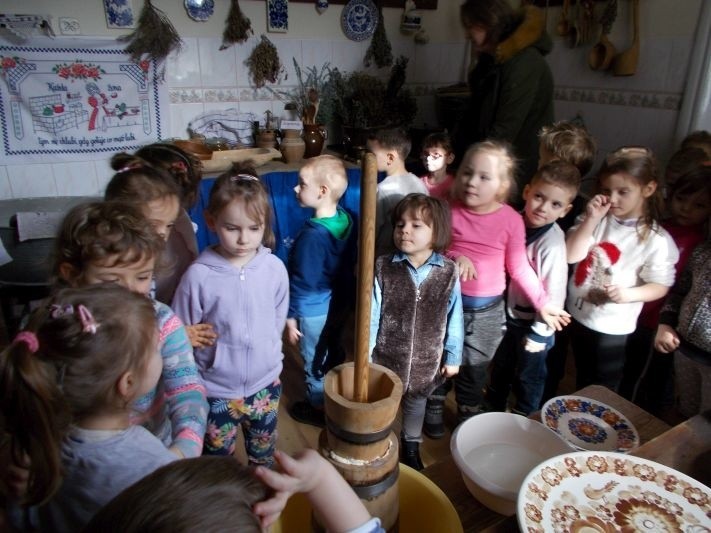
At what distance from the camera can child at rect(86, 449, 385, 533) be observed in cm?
45

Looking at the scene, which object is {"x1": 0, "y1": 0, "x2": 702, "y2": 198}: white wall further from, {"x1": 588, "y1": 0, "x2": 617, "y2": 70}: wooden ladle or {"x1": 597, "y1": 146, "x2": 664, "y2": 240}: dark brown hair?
{"x1": 597, "y1": 146, "x2": 664, "y2": 240}: dark brown hair

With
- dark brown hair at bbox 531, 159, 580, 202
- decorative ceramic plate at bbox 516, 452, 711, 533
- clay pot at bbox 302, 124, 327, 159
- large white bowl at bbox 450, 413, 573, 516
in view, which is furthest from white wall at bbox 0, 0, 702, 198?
decorative ceramic plate at bbox 516, 452, 711, 533

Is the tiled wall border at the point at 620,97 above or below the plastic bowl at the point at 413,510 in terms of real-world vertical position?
above

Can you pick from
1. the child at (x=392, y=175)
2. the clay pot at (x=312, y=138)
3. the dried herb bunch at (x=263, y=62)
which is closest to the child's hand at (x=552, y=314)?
the child at (x=392, y=175)

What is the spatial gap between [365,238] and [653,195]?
4.61ft

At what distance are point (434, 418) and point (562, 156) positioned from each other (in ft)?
3.59

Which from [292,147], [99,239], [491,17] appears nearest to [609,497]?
[99,239]

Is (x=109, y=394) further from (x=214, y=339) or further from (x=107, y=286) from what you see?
(x=214, y=339)

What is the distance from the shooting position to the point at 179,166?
1.55 meters

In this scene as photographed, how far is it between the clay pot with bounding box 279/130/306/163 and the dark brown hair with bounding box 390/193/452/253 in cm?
174

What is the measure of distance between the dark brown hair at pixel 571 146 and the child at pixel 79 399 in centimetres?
159

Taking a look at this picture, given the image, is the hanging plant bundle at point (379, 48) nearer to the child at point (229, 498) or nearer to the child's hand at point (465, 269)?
the child's hand at point (465, 269)

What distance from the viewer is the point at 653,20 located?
8.98 ft

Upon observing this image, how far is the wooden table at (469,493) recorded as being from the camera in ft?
2.41
